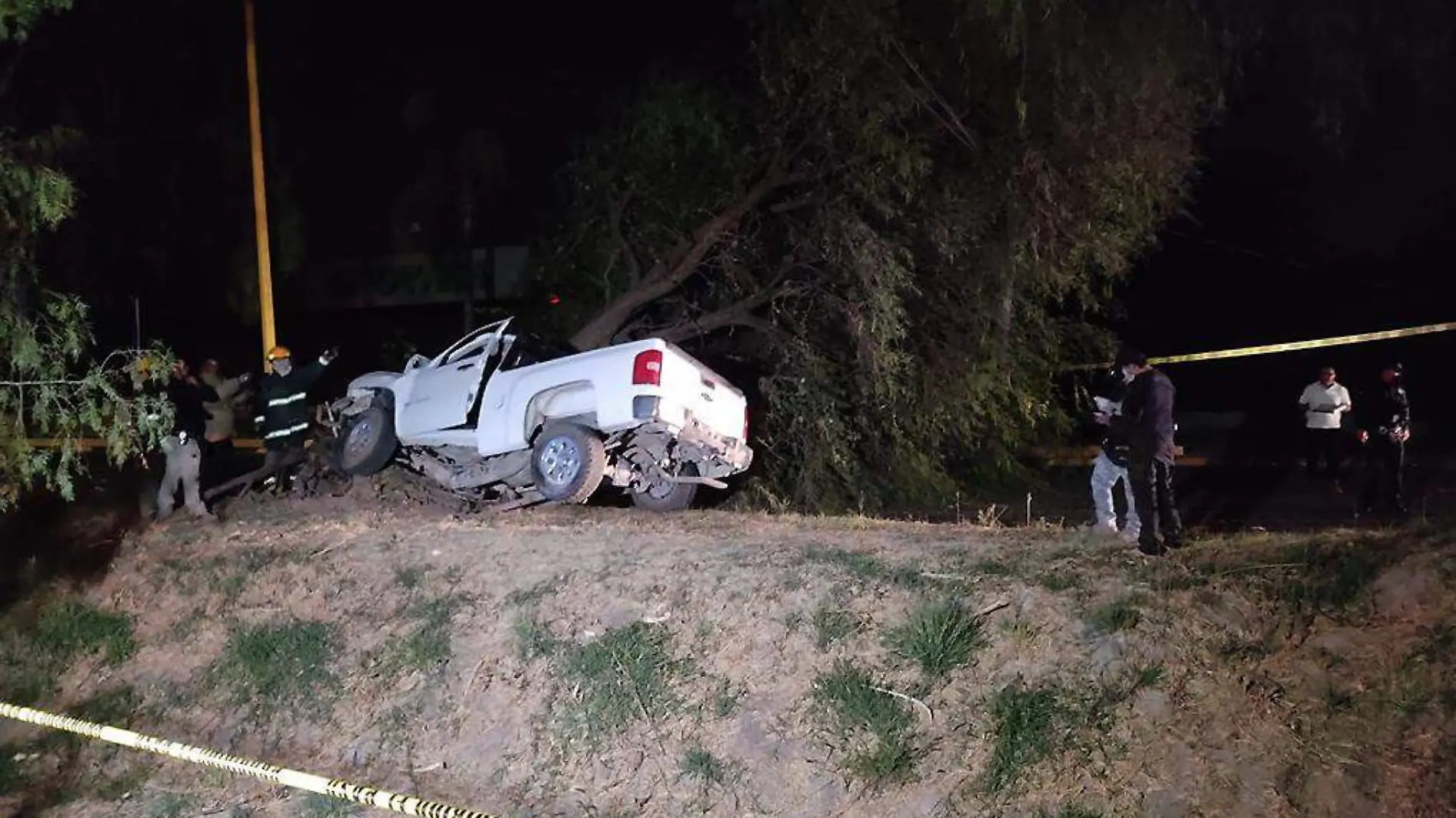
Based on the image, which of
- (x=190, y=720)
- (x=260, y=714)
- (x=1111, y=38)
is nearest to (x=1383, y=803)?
(x=260, y=714)

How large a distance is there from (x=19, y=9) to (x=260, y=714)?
461cm

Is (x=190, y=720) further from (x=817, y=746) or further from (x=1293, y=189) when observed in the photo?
(x=1293, y=189)

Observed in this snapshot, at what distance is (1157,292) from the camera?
2709cm

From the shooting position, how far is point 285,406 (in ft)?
37.5

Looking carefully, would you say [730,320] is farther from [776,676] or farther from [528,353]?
[776,676]

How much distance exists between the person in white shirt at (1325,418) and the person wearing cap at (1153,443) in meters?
5.80

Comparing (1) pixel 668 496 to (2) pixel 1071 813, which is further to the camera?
(1) pixel 668 496

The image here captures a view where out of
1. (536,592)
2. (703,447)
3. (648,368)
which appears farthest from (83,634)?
(703,447)

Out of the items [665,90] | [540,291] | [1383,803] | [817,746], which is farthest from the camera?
[540,291]

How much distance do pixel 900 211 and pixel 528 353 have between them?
4.38 meters

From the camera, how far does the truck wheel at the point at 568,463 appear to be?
371 inches

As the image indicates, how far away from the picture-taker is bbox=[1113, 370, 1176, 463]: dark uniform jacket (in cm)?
750

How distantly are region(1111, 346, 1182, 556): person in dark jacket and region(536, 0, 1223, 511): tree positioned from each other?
4.33m

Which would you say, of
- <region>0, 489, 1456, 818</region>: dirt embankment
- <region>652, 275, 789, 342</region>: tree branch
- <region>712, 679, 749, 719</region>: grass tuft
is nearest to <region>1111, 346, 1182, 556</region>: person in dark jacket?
<region>0, 489, 1456, 818</region>: dirt embankment
